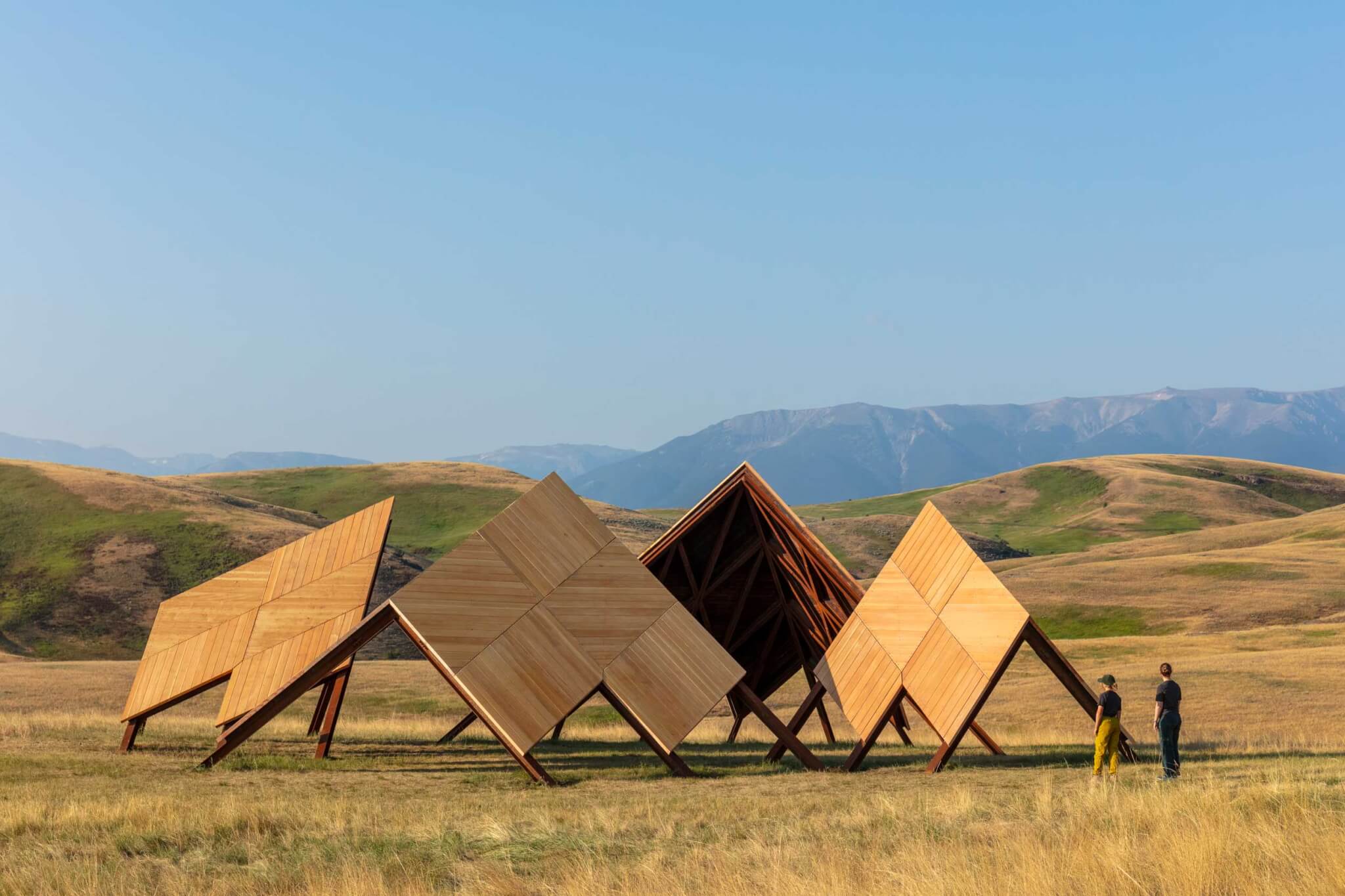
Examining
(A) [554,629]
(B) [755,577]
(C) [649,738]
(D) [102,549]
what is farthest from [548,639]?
(D) [102,549]

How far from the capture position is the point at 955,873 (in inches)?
392

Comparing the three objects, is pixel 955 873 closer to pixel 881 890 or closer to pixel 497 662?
pixel 881 890

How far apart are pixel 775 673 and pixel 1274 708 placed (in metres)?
13.3

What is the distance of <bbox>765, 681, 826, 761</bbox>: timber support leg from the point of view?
23250mm

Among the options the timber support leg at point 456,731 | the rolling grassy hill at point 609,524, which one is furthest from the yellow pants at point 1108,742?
the rolling grassy hill at point 609,524

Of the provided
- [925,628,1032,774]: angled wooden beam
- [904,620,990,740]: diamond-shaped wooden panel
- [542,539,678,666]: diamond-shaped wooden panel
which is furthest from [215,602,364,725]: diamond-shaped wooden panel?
[925,628,1032,774]: angled wooden beam

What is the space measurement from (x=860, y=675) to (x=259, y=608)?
13.9 meters

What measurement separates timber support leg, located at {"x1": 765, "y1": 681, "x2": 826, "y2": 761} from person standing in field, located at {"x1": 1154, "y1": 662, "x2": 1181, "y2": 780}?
7.87 meters

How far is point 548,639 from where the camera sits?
20.4 m

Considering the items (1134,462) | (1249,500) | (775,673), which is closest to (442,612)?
(775,673)

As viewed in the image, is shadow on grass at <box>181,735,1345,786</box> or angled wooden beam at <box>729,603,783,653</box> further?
angled wooden beam at <box>729,603,783,653</box>

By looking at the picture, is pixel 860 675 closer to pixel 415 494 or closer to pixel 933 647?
pixel 933 647

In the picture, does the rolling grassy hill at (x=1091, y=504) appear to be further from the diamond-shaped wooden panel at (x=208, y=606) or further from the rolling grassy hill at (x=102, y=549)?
the diamond-shaped wooden panel at (x=208, y=606)

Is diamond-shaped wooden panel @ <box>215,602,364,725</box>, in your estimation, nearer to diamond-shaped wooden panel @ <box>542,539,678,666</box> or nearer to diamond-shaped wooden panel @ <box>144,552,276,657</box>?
diamond-shaped wooden panel @ <box>144,552,276,657</box>
